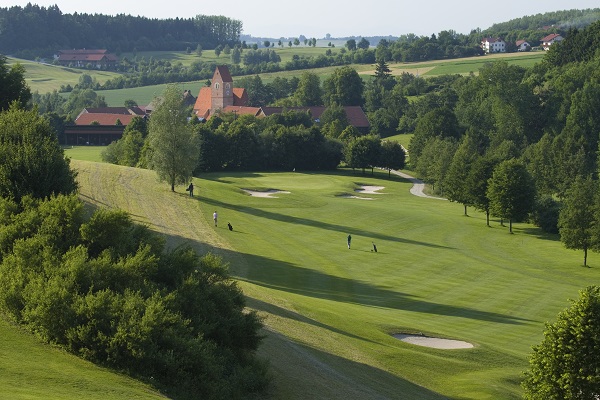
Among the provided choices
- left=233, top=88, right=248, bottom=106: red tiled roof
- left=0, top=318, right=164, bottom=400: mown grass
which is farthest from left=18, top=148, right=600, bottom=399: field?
left=233, top=88, right=248, bottom=106: red tiled roof

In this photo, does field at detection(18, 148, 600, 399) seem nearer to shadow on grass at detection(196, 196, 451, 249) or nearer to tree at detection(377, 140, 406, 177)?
shadow on grass at detection(196, 196, 451, 249)

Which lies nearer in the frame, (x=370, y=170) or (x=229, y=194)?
(x=229, y=194)

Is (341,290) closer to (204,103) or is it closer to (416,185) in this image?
(416,185)

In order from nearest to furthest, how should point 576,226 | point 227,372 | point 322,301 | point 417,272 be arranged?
1. point 227,372
2. point 322,301
3. point 417,272
4. point 576,226

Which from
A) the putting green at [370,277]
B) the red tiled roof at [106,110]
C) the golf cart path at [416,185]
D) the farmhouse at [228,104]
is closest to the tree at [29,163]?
the putting green at [370,277]

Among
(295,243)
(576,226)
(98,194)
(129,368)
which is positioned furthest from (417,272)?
(129,368)

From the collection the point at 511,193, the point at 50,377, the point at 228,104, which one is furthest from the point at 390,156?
the point at 50,377

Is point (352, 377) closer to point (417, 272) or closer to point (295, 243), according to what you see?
point (417, 272)

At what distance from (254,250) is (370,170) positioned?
6973 cm

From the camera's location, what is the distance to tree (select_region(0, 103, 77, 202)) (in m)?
36.7

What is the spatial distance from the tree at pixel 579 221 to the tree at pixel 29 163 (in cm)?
4410

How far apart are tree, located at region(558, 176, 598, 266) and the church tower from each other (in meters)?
113

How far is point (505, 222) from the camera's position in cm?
8881

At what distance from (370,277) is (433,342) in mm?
16019
